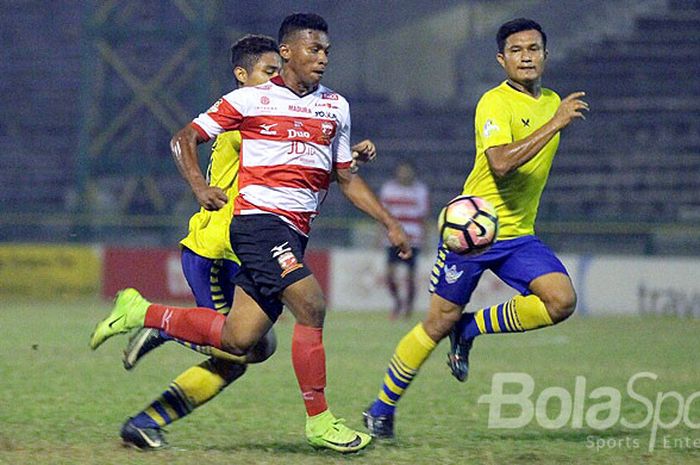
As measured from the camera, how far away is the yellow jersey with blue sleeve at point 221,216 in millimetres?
6676

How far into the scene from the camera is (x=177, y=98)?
26266mm

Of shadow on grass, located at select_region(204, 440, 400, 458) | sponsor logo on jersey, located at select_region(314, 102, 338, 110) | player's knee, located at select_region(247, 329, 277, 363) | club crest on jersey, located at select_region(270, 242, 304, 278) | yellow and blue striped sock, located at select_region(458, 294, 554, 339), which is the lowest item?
shadow on grass, located at select_region(204, 440, 400, 458)

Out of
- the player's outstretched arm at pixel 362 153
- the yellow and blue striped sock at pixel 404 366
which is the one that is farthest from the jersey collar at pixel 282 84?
the yellow and blue striped sock at pixel 404 366

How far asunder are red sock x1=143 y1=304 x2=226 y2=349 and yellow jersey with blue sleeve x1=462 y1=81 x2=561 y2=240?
1.76 m

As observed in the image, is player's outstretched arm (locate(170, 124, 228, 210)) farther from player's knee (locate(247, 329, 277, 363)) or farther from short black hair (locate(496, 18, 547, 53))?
short black hair (locate(496, 18, 547, 53))

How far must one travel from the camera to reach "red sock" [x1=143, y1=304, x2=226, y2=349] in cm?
604

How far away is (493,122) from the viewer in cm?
687

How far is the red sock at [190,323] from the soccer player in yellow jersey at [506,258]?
49.1 inches

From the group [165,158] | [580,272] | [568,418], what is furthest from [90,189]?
[568,418]

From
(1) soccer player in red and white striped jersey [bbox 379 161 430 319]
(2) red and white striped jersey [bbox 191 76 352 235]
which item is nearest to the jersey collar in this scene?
(2) red and white striped jersey [bbox 191 76 352 235]

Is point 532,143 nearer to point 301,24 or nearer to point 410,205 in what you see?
point 301,24

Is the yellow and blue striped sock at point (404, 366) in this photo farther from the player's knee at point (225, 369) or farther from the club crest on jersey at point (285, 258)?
the club crest on jersey at point (285, 258)

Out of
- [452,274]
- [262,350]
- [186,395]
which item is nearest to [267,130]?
[262,350]

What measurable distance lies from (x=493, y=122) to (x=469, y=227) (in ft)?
2.05
